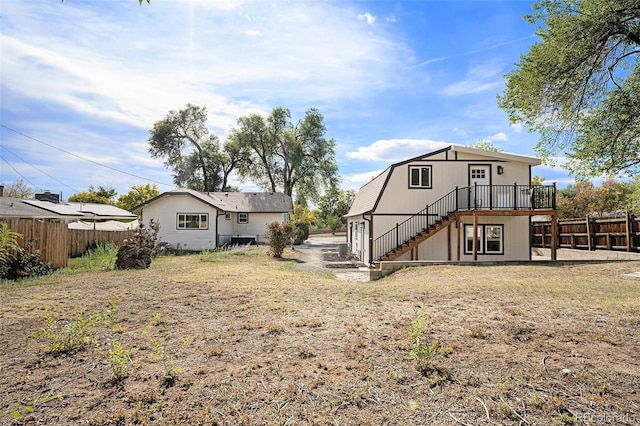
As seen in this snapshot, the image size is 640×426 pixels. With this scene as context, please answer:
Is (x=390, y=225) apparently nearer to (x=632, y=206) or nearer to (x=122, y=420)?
(x=632, y=206)

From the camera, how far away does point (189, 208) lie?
26.0 metres

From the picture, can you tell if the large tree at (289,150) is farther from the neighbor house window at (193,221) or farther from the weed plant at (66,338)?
the weed plant at (66,338)

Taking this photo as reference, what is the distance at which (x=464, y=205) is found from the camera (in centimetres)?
1655

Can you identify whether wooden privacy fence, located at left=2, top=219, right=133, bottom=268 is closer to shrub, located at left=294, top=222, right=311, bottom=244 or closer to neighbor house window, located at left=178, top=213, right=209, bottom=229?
neighbor house window, located at left=178, top=213, right=209, bottom=229

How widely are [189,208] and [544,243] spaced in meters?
24.2

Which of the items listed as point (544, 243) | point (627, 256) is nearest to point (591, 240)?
point (627, 256)

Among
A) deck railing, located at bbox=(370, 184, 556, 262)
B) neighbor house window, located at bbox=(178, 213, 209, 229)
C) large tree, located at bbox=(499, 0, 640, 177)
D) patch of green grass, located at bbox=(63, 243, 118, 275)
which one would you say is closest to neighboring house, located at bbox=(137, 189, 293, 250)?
neighbor house window, located at bbox=(178, 213, 209, 229)

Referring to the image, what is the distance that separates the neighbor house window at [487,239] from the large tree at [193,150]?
1283 inches

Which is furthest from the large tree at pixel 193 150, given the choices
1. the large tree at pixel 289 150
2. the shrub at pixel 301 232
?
the shrub at pixel 301 232

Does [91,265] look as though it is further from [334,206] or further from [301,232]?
[334,206]

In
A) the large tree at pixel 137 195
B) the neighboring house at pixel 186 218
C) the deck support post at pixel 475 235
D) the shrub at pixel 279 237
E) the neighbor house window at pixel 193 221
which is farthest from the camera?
the large tree at pixel 137 195

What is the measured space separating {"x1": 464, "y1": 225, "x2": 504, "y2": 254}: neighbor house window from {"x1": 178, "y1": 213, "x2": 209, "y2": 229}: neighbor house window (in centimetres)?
1775

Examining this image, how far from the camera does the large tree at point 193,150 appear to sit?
43.6 meters

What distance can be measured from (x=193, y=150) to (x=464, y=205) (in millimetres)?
36260
